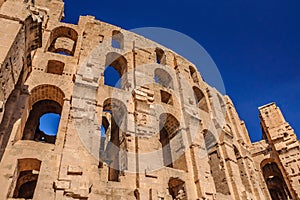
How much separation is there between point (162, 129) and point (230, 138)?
6073 mm

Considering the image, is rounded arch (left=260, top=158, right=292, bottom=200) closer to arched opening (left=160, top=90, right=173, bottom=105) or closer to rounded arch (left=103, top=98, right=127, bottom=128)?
arched opening (left=160, top=90, right=173, bottom=105)

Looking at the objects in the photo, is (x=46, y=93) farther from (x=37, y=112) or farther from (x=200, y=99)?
(x=200, y=99)

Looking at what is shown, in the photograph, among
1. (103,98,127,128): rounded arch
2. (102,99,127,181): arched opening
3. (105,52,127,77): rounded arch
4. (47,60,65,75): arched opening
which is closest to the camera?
(102,99,127,181): arched opening

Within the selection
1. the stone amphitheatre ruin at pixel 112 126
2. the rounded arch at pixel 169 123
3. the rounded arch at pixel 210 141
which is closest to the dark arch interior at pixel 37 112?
the stone amphitheatre ruin at pixel 112 126

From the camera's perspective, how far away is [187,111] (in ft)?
54.9

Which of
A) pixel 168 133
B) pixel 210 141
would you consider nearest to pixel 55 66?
pixel 168 133

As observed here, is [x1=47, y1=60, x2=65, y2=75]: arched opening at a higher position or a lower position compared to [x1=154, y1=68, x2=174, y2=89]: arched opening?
lower

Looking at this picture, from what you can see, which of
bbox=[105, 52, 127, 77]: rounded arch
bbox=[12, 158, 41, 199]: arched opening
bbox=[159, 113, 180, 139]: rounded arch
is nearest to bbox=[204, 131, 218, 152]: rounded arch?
bbox=[159, 113, 180, 139]: rounded arch

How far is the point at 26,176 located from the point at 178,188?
822 cm

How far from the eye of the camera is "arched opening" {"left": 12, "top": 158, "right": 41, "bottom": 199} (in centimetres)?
1024

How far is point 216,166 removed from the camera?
16.8 metres

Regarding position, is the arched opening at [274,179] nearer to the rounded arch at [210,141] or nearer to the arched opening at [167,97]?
the rounded arch at [210,141]

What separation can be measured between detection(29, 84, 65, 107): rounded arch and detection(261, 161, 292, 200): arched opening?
19.3 meters

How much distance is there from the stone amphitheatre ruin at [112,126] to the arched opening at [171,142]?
7 cm
